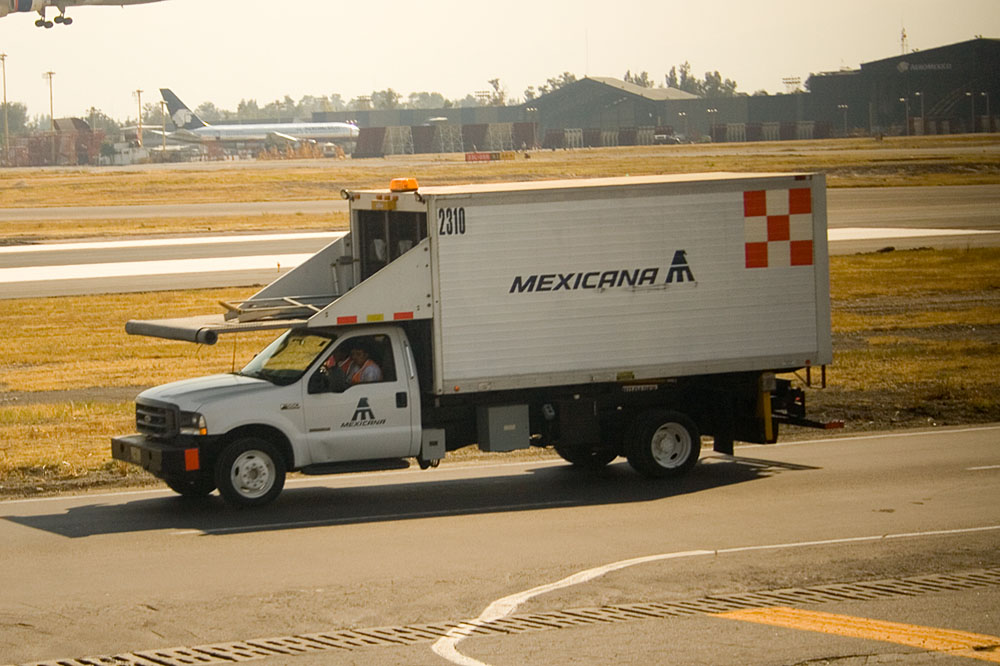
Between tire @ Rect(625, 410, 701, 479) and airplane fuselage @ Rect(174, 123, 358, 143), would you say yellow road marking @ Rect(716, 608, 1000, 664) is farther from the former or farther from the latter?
airplane fuselage @ Rect(174, 123, 358, 143)

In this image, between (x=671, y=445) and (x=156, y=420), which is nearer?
(x=156, y=420)

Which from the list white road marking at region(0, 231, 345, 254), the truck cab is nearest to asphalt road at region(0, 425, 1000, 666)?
A: the truck cab

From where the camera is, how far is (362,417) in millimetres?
14938

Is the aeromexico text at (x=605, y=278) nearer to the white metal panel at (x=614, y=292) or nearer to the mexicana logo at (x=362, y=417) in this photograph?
the white metal panel at (x=614, y=292)

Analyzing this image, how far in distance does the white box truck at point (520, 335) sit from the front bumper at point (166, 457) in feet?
0.07

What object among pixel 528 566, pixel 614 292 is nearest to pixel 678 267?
pixel 614 292

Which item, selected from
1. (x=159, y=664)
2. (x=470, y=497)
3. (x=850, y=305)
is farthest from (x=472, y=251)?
(x=850, y=305)

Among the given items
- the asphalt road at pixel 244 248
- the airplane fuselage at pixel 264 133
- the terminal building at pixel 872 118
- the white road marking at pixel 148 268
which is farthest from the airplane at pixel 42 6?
the white road marking at pixel 148 268

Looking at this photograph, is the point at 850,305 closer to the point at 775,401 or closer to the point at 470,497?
the point at 775,401

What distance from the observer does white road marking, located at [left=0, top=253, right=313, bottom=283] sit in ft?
143

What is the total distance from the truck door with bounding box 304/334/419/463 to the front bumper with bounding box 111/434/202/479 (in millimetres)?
1268

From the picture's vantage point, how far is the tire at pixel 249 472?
47.3 feet

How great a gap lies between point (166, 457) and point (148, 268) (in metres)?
32.3

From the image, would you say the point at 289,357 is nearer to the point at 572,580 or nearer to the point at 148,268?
the point at 572,580
